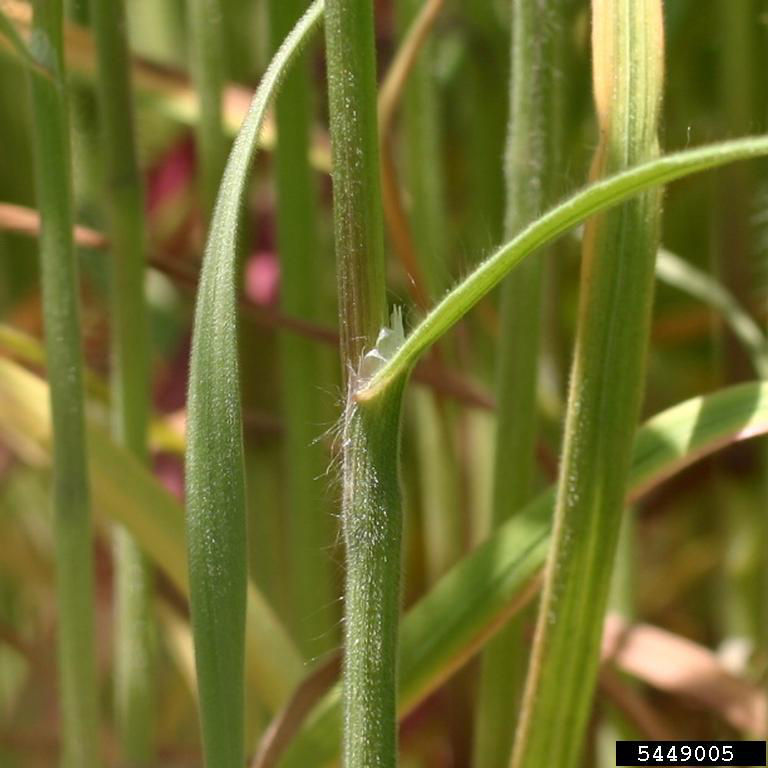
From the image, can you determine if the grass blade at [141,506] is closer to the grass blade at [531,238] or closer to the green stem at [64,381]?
the green stem at [64,381]

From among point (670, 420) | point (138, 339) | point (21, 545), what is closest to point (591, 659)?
point (670, 420)

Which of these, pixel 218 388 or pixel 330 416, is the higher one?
pixel 330 416

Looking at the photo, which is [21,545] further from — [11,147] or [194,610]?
[194,610]

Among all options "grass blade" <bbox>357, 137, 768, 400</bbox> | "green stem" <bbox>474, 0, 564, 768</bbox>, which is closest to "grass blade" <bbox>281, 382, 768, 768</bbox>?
"green stem" <bbox>474, 0, 564, 768</bbox>

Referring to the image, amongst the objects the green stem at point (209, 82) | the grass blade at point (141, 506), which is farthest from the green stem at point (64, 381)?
the green stem at point (209, 82)

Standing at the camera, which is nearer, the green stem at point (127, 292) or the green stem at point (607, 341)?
the green stem at point (607, 341)

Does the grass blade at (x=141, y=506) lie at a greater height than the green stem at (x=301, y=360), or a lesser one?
lesser
